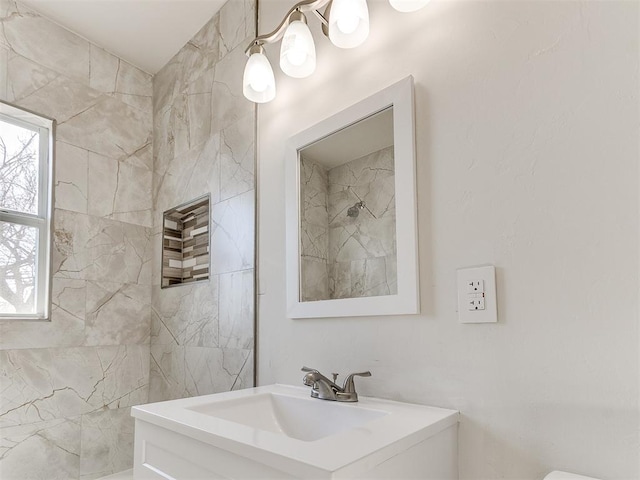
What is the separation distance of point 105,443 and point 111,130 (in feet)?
4.97

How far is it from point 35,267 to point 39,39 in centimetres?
104

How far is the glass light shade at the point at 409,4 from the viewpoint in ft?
3.55

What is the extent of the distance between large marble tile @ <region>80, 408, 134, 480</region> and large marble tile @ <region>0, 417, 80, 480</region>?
4 cm

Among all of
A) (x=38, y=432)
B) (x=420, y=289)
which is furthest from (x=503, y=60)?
(x=38, y=432)

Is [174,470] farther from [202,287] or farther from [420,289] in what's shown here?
[202,287]

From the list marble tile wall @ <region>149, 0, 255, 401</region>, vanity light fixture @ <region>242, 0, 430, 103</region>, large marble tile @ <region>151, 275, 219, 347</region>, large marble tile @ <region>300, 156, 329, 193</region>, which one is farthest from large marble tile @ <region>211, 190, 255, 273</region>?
vanity light fixture @ <region>242, 0, 430, 103</region>

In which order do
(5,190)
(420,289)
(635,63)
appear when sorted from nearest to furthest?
(635,63)
(420,289)
(5,190)

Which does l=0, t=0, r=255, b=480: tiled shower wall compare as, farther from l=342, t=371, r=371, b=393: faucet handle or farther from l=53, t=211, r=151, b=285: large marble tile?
l=342, t=371, r=371, b=393: faucet handle

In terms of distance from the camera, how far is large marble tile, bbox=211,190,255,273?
65.9 inches

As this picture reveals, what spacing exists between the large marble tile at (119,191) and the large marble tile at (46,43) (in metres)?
0.42

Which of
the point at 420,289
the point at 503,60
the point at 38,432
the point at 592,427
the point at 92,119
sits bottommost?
the point at 38,432

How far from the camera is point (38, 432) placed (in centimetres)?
180

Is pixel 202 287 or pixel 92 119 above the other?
pixel 92 119

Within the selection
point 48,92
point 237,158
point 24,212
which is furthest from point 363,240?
point 48,92
